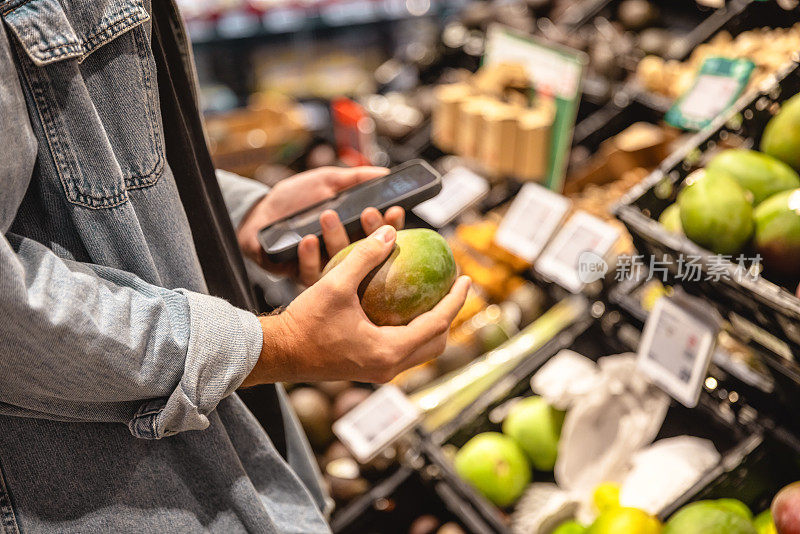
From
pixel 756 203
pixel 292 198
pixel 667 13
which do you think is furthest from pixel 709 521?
pixel 667 13

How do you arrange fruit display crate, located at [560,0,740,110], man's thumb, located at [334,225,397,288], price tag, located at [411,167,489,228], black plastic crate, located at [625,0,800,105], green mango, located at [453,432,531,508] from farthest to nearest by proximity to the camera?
fruit display crate, located at [560,0,740,110], price tag, located at [411,167,489,228], black plastic crate, located at [625,0,800,105], green mango, located at [453,432,531,508], man's thumb, located at [334,225,397,288]

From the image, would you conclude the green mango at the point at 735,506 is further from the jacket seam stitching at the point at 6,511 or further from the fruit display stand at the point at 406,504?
the jacket seam stitching at the point at 6,511

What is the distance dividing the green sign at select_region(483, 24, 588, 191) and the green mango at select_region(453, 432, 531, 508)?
3.01 feet

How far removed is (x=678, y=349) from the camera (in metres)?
1.34

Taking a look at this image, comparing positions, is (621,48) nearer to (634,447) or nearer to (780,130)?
(780,130)

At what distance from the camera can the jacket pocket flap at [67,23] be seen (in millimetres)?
691

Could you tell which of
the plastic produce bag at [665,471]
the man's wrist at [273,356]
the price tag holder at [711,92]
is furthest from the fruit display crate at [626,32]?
the man's wrist at [273,356]

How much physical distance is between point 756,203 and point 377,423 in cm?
105

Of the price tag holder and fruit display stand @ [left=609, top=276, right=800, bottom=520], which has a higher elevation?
the price tag holder

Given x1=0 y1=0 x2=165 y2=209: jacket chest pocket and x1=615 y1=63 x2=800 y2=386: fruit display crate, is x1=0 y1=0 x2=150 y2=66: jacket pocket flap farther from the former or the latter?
x1=615 y1=63 x2=800 y2=386: fruit display crate

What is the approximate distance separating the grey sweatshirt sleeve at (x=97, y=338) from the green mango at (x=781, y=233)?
88 centimetres

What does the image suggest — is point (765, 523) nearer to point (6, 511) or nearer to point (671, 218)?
point (671, 218)

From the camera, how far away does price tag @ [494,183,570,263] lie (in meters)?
1.87

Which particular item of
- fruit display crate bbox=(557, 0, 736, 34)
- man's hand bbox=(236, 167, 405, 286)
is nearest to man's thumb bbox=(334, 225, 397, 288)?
man's hand bbox=(236, 167, 405, 286)
